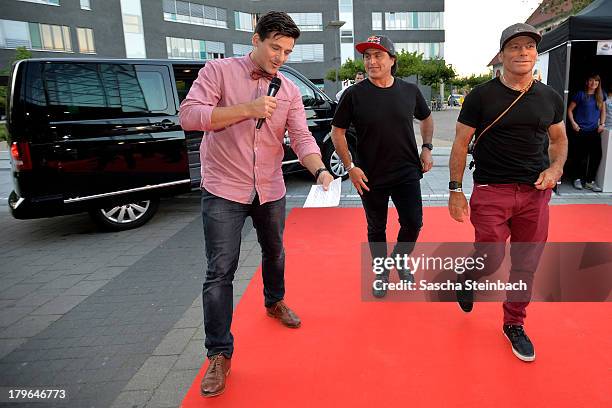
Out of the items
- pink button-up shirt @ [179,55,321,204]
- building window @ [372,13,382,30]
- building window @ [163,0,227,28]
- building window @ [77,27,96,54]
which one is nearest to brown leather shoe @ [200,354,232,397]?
pink button-up shirt @ [179,55,321,204]

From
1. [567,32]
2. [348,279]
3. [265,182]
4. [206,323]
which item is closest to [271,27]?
[265,182]

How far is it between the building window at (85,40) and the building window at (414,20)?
29.5 m

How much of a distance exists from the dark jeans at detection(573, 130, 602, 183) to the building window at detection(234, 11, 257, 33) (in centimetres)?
4225

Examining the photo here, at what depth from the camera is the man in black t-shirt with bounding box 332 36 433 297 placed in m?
3.12

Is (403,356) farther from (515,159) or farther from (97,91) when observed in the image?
(97,91)

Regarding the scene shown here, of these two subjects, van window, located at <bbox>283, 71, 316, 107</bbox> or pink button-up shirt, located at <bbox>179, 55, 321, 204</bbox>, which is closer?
pink button-up shirt, located at <bbox>179, 55, 321, 204</bbox>

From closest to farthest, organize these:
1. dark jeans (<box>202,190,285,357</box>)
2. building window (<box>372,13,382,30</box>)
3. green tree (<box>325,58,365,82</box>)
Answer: dark jeans (<box>202,190,285,357</box>)
green tree (<box>325,58,365,82</box>)
building window (<box>372,13,382,30</box>)

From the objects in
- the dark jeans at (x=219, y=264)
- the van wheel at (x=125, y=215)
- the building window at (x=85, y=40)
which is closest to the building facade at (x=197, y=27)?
the building window at (x=85, y=40)

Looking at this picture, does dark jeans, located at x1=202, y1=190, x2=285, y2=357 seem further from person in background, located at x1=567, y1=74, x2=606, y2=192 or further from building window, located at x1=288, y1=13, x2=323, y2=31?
building window, located at x1=288, y1=13, x2=323, y2=31

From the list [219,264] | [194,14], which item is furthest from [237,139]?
[194,14]

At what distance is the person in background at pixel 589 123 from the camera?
6.82 meters

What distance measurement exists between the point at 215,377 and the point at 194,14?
43.9 metres
